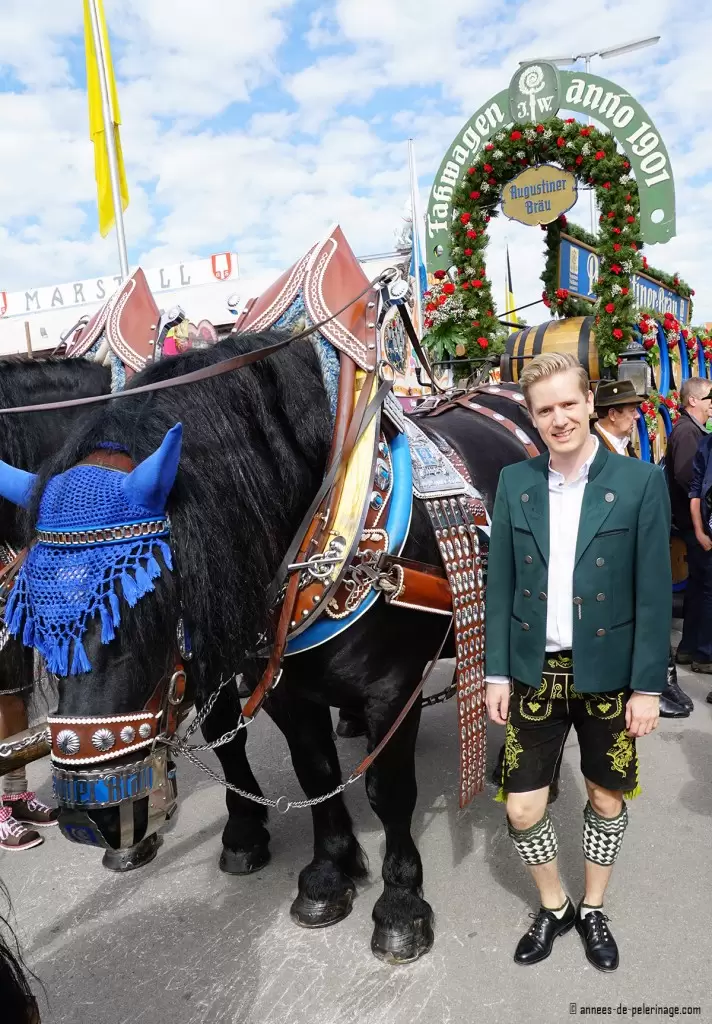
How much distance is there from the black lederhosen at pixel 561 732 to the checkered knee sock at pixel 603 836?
93 millimetres

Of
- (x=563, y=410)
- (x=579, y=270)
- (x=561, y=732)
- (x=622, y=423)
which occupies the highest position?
(x=579, y=270)

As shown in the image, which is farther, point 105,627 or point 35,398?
point 35,398

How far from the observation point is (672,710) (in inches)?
144

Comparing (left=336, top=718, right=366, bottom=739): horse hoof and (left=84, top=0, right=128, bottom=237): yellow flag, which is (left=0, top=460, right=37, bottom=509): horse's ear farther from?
(left=84, top=0, right=128, bottom=237): yellow flag

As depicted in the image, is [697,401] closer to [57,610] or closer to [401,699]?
[401,699]

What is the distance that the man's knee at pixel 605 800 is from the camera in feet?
6.38

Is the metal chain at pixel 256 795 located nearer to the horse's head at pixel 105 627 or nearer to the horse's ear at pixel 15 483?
the horse's head at pixel 105 627

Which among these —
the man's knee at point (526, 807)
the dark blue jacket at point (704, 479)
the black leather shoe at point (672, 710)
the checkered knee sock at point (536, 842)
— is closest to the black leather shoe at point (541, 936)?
the checkered knee sock at point (536, 842)

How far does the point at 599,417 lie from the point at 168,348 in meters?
2.52

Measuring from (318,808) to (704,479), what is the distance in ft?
9.12

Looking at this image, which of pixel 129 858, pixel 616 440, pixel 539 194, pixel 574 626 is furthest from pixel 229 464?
pixel 539 194

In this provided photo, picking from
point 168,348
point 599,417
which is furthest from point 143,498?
point 599,417

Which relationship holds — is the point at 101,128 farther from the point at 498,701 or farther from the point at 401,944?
the point at 401,944

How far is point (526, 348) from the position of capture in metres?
4.46
